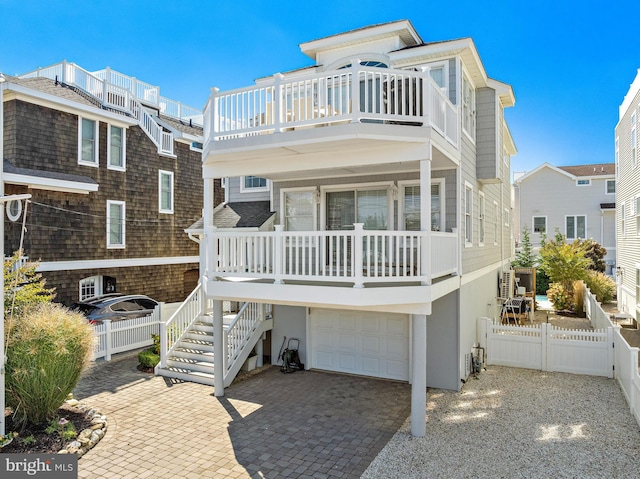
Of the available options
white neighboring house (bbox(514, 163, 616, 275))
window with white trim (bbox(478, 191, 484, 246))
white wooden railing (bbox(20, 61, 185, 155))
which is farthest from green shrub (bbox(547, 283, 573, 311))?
white wooden railing (bbox(20, 61, 185, 155))

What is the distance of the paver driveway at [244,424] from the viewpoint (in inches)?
250

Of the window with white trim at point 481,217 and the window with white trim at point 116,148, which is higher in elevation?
the window with white trim at point 116,148

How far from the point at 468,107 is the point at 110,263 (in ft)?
45.1

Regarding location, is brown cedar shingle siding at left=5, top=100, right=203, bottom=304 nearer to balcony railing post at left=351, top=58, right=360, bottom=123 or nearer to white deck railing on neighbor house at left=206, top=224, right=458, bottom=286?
white deck railing on neighbor house at left=206, top=224, right=458, bottom=286

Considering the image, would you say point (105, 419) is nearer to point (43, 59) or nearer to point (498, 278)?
point (498, 278)

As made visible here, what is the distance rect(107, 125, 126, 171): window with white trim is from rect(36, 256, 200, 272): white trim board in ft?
12.0

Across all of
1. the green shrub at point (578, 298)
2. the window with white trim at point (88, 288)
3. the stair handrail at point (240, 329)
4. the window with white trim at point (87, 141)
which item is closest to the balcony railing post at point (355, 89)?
the stair handrail at point (240, 329)

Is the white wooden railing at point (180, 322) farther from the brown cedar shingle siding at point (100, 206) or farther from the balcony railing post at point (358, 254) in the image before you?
the balcony railing post at point (358, 254)

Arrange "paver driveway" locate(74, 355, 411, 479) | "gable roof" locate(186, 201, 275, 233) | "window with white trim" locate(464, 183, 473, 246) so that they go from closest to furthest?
"paver driveway" locate(74, 355, 411, 479) < "window with white trim" locate(464, 183, 473, 246) < "gable roof" locate(186, 201, 275, 233)

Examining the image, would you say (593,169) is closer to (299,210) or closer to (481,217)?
(481,217)

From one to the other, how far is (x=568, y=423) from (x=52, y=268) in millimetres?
15204

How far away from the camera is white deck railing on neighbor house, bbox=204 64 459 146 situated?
7.35 meters

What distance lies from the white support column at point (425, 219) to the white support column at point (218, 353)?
467 cm

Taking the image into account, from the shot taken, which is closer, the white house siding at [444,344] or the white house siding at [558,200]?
the white house siding at [444,344]
